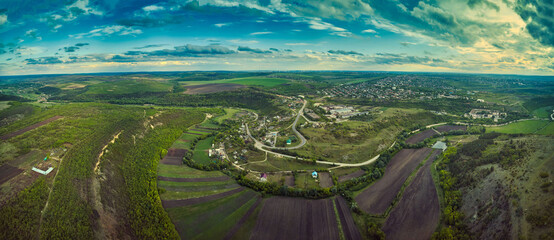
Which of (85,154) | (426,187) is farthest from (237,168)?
(426,187)

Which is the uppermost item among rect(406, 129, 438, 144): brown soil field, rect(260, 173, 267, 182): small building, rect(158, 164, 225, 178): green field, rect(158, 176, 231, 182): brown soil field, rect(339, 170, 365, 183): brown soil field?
rect(406, 129, 438, 144): brown soil field

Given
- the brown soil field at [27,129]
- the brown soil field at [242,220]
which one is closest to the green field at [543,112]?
the brown soil field at [242,220]

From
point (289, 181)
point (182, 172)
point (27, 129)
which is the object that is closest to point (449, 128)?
point (289, 181)

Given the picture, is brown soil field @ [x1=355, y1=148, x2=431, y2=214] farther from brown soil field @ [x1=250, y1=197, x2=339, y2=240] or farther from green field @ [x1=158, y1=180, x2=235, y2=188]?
green field @ [x1=158, y1=180, x2=235, y2=188]

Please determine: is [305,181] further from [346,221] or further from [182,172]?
[182,172]

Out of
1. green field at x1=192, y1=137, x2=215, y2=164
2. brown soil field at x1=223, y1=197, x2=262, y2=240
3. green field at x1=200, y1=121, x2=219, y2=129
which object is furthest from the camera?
green field at x1=200, y1=121, x2=219, y2=129

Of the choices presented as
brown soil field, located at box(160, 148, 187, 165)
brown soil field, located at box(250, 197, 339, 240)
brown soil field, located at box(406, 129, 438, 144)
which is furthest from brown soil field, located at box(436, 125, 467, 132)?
brown soil field, located at box(160, 148, 187, 165)

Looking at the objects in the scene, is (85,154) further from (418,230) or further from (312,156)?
(418,230)
